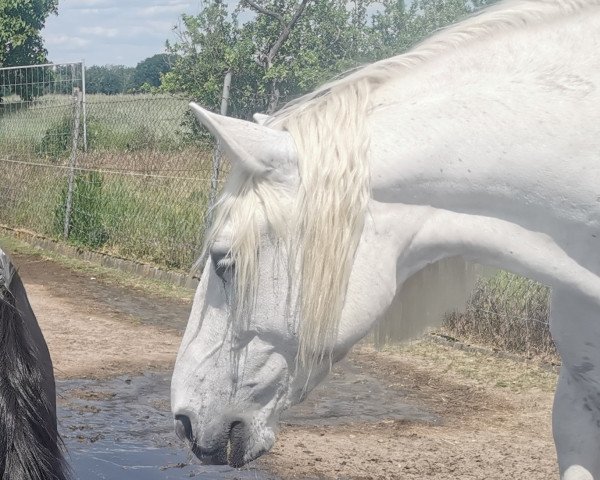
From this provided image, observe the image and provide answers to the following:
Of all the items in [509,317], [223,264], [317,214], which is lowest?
[509,317]

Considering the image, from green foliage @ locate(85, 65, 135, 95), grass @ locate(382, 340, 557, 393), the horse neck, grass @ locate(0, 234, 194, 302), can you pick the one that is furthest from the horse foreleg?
green foliage @ locate(85, 65, 135, 95)

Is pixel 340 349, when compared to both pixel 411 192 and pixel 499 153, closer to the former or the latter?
pixel 411 192

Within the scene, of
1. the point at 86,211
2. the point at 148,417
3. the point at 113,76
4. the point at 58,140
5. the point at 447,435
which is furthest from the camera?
the point at 113,76

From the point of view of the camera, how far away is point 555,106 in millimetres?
1979

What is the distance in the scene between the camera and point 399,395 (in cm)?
574

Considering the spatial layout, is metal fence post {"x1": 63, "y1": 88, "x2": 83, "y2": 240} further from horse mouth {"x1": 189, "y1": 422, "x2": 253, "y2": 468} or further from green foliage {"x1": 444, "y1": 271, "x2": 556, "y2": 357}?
horse mouth {"x1": 189, "y1": 422, "x2": 253, "y2": 468}

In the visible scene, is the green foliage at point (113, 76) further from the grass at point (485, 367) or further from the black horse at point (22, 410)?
the black horse at point (22, 410)

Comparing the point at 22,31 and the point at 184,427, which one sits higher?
the point at 22,31

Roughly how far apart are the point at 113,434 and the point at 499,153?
3458 millimetres

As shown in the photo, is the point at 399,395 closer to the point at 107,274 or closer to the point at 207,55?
the point at 107,274

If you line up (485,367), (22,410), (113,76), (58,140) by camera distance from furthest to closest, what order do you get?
(113,76)
(58,140)
(485,367)
(22,410)

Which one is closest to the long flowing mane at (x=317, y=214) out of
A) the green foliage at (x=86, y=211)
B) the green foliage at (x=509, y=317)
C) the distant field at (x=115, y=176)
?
the green foliage at (x=509, y=317)

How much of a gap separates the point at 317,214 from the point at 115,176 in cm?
882

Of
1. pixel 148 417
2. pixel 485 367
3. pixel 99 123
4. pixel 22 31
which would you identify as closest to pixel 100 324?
pixel 148 417
